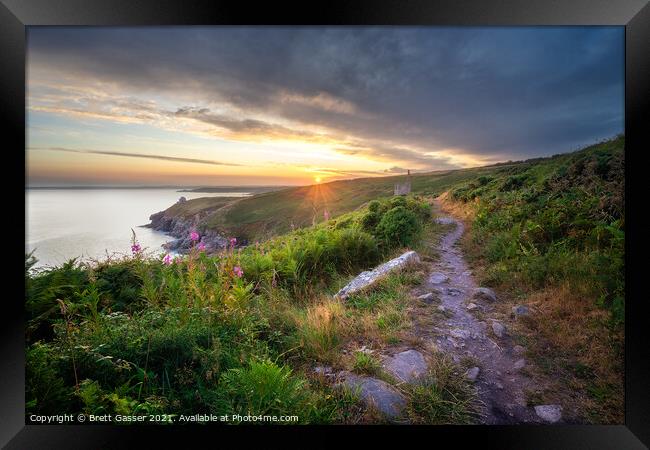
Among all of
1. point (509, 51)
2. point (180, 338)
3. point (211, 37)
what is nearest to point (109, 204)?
point (180, 338)

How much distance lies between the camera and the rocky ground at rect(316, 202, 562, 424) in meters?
2.65

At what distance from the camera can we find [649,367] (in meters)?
2.84

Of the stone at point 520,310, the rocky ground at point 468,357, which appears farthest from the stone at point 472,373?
the stone at point 520,310

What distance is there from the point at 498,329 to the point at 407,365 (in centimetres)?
110

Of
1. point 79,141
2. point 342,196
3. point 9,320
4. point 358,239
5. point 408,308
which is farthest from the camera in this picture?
point 358,239

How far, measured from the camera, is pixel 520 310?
315 centimetres

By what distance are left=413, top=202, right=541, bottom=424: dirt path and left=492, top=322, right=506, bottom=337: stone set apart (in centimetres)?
2

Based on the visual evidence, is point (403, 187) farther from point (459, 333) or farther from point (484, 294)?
point (459, 333)

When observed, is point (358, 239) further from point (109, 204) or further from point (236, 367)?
point (109, 204)

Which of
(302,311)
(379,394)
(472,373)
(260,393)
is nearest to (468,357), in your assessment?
(472,373)

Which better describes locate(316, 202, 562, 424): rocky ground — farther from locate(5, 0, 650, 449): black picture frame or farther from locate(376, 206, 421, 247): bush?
locate(376, 206, 421, 247): bush

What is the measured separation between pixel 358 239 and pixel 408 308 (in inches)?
63.4

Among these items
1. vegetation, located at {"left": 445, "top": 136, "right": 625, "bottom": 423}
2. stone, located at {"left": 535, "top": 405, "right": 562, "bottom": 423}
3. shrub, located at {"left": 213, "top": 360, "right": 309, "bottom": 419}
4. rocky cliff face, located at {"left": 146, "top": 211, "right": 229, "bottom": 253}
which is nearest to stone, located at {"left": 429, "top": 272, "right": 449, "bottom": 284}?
vegetation, located at {"left": 445, "top": 136, "right": 625, "bottom": 423}

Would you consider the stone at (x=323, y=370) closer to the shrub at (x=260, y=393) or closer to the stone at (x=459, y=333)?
the shrub at (x=260, y=393)
